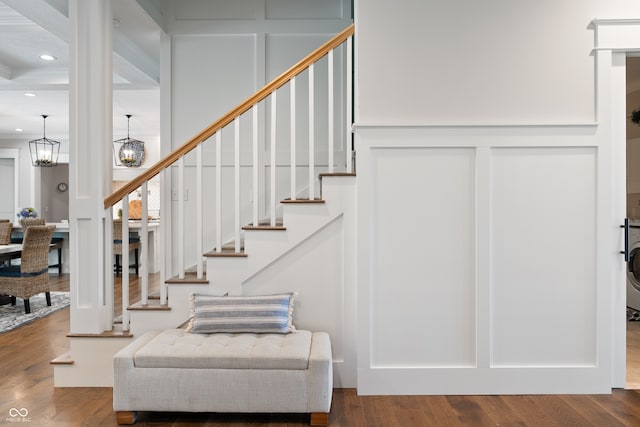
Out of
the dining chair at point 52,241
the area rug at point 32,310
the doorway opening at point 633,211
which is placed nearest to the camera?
the doorway opening at point 633,211

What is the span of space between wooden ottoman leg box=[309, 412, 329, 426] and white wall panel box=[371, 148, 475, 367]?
0.58m

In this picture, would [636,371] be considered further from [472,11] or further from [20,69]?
[20,69]

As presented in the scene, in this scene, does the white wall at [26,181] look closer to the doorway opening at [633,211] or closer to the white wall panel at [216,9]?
the white wall panel at [216,9]

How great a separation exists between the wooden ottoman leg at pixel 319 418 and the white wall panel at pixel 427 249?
58cm

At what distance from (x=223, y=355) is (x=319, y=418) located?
1.96ft

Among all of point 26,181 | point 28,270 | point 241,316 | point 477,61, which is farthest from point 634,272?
point 26,181

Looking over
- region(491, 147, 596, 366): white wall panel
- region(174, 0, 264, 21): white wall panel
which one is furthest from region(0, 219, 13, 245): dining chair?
region(491, 147, 596, 366): white wall panel

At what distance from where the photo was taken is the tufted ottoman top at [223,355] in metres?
2.58

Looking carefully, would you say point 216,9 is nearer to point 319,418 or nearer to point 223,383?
point 223,383

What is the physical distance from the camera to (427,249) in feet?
Answer: 9.92

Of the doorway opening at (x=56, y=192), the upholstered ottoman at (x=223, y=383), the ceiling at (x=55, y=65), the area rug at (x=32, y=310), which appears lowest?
the area rug at (x=32, y=310)

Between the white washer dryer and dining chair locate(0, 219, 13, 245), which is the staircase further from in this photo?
dining chair locate(0, 219, 13, 245)

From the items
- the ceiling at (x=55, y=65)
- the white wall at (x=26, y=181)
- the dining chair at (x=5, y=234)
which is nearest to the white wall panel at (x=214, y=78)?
the ceiling at (x=55, y=65)

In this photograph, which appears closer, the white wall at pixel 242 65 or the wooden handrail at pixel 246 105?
the wooden handrail at pixel 246 105
